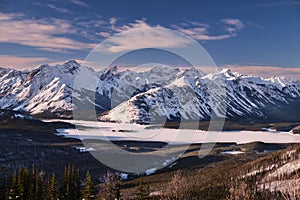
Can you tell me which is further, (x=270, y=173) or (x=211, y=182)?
(x=270, y=173)

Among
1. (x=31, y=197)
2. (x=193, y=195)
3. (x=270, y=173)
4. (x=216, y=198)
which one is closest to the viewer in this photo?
(x=31, y=197)

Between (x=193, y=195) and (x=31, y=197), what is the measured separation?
259ft

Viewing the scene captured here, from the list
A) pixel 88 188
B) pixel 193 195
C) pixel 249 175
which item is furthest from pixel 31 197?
pixel 249 175

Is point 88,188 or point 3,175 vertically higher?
point 88,188

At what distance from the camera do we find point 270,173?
17862cm

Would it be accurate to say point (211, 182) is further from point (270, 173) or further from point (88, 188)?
point (88, 188)

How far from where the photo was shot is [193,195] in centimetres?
13788

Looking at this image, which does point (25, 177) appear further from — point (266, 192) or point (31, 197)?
point (266, 192)

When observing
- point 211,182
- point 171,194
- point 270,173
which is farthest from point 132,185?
point 270,173

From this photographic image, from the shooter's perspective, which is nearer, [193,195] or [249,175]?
[193,195]

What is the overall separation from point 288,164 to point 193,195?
67.5 meters

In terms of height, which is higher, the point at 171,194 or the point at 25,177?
the point at 25,177

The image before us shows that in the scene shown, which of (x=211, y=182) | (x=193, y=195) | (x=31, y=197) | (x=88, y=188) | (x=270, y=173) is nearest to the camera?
(x=88, y=188)

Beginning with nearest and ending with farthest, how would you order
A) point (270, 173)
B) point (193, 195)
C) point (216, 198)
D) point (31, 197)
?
1. point (31, 197)
2. point (216, 198)
3. point (193, 195)
4. point (270, 173)
